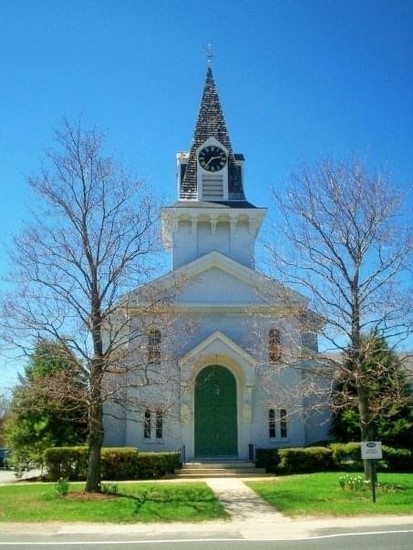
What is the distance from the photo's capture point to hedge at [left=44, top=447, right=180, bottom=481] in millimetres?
21234

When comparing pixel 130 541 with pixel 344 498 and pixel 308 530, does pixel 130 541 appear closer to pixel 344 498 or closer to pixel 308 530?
pixel 308 530

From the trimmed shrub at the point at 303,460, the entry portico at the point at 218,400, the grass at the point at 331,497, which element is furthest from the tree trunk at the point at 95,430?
the trimmed shrub at the point at 303,460

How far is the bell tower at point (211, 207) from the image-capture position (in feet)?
98.7

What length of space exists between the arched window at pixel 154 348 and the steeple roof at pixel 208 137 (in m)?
13.9

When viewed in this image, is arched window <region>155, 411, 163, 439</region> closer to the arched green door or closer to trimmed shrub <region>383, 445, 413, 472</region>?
the arched green door

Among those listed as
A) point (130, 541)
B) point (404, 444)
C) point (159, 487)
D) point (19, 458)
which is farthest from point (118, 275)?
point (404, 444)

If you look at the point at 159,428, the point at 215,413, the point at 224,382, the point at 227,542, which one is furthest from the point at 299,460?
the point at 227,542

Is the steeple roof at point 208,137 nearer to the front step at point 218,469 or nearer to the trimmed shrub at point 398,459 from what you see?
the front step at point 218,469

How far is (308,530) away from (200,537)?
7.18ft

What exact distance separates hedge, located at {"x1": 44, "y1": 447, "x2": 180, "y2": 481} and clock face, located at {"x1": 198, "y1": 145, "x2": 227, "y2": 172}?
51.9 feet

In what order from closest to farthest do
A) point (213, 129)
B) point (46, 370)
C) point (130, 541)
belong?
point (130, 541), point (46, 370), point (213, 129)

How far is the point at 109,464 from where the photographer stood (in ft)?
70.4

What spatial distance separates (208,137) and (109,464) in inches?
731

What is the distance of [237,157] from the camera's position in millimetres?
33438
